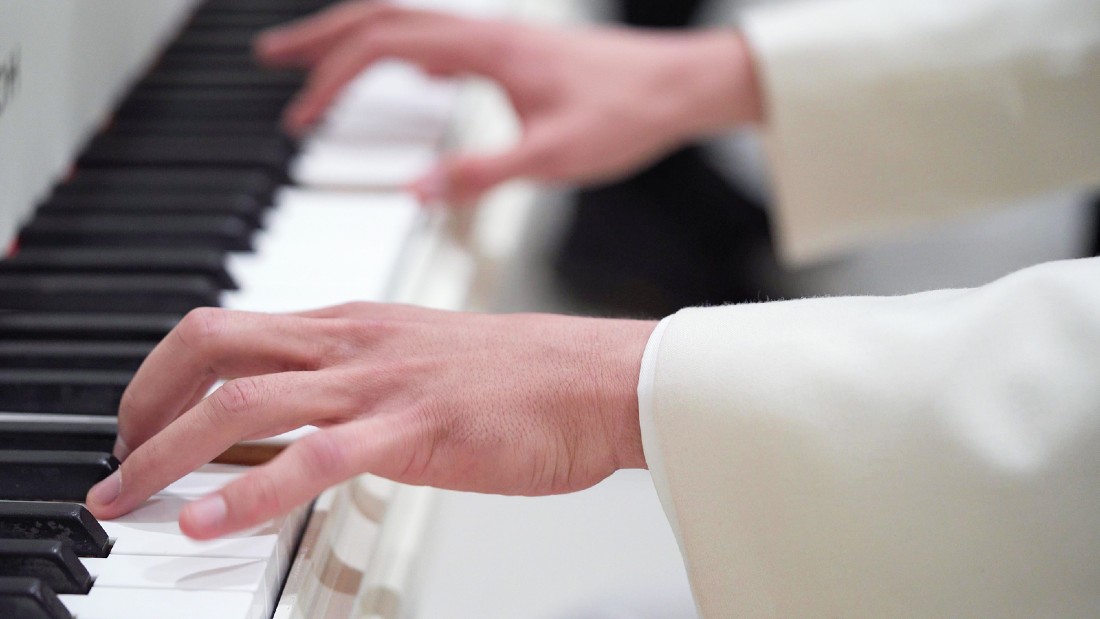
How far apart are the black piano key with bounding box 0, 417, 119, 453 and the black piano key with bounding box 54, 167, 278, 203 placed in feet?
1.10

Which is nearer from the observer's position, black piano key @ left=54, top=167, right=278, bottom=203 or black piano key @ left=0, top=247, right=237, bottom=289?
black piano key @ left=0, top=247, right=237, bottom=289

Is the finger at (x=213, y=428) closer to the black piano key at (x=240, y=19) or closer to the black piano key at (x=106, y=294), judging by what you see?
the black piano key at (x=106, y=294)

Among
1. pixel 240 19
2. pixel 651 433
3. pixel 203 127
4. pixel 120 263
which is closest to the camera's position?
pixel 651 433

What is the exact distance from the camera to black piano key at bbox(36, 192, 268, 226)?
94cm

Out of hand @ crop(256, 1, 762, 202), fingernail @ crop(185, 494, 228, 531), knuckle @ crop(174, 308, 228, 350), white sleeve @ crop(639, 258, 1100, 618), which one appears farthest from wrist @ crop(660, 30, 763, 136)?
fingernail @ crop(185, 494, 228, 531)

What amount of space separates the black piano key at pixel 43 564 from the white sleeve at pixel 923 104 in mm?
905

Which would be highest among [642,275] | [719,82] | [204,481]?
[204,481]

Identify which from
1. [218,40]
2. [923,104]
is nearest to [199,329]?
[218,40]

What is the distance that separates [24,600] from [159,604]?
65mm

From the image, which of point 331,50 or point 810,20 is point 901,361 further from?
point 331,50

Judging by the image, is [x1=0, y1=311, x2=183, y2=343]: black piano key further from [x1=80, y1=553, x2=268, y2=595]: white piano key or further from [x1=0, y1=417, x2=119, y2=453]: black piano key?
[x1=80, y1=553, x2=268, y2=595]: white piano key

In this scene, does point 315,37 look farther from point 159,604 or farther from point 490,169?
point 159,604

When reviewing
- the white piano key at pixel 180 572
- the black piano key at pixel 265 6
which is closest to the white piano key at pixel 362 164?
the black piano key at pixel 265 6

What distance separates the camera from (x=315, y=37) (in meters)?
1.23
